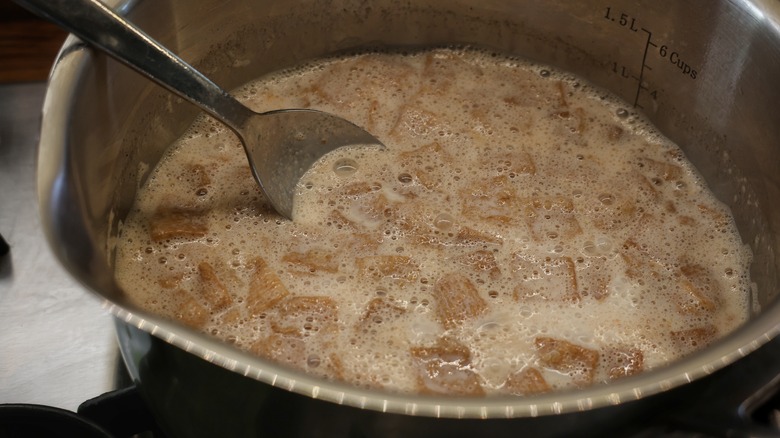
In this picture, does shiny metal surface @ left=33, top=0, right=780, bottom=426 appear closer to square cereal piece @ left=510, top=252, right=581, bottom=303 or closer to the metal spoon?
the metal spoon

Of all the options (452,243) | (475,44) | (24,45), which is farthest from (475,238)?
(24,45)

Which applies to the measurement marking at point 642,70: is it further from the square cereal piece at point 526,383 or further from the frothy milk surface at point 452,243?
the square cereal piece at point 526,383

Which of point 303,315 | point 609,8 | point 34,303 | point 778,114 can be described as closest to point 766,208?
point 778,114

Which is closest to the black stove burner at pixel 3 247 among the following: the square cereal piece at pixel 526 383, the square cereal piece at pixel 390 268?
the square cereal piece at pixel 390 268

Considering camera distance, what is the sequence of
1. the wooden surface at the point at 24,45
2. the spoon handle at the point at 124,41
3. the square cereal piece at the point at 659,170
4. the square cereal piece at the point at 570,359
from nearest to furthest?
the spoon handle at the point at 124,41 < the square cereal piece at the point at 570,359 < the square cereal piece at the point at 659,170 < the wooden surface at the point at 24,45

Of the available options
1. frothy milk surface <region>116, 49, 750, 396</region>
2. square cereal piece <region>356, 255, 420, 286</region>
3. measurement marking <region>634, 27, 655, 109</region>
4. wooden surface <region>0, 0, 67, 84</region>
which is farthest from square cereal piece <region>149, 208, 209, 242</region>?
measurement marking <region>634, 27, 655, 109</region>

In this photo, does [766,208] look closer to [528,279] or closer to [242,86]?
[528,279]
